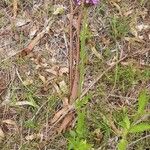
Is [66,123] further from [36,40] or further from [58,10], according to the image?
[58,10]

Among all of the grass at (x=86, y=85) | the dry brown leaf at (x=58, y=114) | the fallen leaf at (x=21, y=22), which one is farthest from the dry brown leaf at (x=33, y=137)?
the fallen leaf at (x=21, y=22)

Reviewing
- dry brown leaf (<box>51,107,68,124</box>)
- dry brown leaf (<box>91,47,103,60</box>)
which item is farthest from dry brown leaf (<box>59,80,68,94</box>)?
dry brown leaf (<box>91,47,103,60</box>)

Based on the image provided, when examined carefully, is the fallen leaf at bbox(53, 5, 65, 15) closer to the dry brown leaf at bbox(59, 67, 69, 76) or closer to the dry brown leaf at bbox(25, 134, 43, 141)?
the dry brown leaf at bbox(59, 67, 69, 76)

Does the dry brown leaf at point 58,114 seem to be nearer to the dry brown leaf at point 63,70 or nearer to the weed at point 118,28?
the dry brown leaf at point 63,70

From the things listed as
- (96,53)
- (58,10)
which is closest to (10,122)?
(96,53)

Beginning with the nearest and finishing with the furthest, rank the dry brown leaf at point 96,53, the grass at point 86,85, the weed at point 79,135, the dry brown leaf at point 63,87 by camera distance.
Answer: the weed at point 79,135
the grass at point 86,85
the dry brown leaf at point 63,87
the dry brown leaf at point 96,53

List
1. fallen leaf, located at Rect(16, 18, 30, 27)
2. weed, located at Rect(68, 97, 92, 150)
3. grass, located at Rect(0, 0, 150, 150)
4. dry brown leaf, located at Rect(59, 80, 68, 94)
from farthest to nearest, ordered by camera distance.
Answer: fallen leaf, located at Rect(16, 18, 30, 27) < dry brown leaf, located at Rect(59, 80, 68, 94) < grass, located at Rect(0, 0, 150, 150) < weed, located at Rect(68, 97, 92, 150)

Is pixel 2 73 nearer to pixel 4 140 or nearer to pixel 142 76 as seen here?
pixel 4 140

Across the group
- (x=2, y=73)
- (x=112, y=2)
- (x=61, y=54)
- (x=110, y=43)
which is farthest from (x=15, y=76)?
(x=112, y=2)
